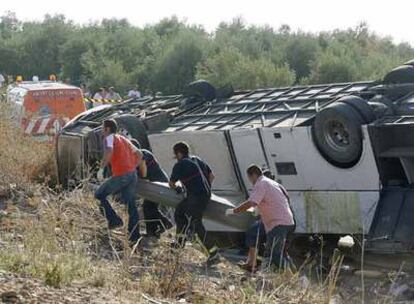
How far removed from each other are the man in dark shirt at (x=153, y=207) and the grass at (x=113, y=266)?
38cm

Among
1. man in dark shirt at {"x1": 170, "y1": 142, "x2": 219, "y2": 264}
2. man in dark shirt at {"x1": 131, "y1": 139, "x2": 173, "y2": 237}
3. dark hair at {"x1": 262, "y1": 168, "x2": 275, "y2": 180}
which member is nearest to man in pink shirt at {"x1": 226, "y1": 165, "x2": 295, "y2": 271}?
man in dark shirt at {"x1": 170, "y1": 142, "x2": 219, "y2": 264}

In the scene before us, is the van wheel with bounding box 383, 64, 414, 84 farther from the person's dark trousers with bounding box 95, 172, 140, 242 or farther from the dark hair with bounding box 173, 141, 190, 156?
the person's dark trousers with bounding box 95, 172, 140, 242

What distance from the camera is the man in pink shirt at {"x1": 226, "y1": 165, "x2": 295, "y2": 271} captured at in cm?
782

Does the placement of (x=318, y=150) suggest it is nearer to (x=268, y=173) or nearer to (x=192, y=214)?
(x=268, y=173)

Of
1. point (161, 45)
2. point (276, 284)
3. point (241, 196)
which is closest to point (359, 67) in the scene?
point (161, 45)

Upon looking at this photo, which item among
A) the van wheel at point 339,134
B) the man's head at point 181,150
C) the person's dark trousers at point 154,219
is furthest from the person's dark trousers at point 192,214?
the van wheel at point 339,134

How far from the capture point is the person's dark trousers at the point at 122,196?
28.1 ft

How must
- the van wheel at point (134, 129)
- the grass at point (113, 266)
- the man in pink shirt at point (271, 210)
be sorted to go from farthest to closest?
the van wheel at point (134, 129), the man in pink shirt at point (271, 210), the grass at point (113, 266)

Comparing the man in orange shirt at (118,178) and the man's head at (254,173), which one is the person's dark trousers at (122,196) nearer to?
the man in orange shirt at (118,178)

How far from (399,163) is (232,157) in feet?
6.84

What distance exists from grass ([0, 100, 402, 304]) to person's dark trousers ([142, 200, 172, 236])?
379 millimetres

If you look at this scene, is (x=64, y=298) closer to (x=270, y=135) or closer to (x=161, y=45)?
(x=270, y=135)

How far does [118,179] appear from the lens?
8.69m

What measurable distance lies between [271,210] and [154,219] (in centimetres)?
206
